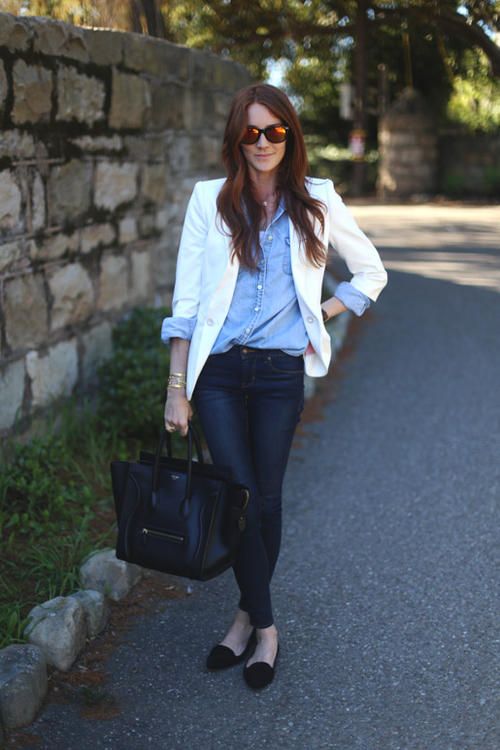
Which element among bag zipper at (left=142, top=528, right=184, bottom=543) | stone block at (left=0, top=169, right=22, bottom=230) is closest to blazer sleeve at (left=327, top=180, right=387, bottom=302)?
bag zipper at (left=142, top=528, right=184, bottom=543)

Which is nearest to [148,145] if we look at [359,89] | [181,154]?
[181,154]

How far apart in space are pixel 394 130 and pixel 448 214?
5203mm

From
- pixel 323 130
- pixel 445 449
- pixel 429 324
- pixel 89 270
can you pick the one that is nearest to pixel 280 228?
pixel 89 270

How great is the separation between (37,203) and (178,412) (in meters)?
1.95

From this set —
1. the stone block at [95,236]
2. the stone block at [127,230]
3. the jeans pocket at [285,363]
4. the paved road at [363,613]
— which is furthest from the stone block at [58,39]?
the paved road at [363,613]

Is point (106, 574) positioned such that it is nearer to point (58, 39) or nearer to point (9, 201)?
point (9, 201)

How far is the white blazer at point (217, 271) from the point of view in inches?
124

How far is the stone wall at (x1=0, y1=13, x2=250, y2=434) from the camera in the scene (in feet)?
14.7

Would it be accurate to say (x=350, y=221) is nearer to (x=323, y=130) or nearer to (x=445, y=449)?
(x=445, y=449)

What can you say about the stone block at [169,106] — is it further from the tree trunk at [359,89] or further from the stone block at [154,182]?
the tree trunk at [359,89]

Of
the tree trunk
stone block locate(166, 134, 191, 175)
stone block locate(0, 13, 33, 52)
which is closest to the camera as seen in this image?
stone block locate(0, 13, 33, 52)

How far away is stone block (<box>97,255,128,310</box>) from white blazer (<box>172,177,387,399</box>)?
233cm

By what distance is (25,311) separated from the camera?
15.3ft

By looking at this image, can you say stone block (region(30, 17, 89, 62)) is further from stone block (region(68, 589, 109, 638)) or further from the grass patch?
stone block (region(68, 589, 109, 638))
